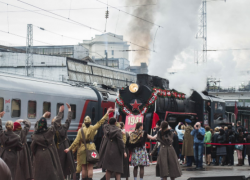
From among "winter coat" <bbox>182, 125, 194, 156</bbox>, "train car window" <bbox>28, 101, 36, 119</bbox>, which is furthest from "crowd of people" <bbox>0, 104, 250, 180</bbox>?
"train car window" <bbox>28, 101, 36, 119</bbox>

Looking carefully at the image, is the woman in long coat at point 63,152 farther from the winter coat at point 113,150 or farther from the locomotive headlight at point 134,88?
the locomotive headlight at point 134,88

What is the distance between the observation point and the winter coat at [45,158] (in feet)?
29.7

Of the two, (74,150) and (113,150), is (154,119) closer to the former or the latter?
(113,150)

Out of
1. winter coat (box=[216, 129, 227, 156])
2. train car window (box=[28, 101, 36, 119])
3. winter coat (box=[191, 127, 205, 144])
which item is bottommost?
winter coat (box=[216, 129, 227, 156])

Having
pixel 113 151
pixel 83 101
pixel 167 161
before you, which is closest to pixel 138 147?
pixel 167 161

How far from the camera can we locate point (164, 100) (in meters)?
19.0

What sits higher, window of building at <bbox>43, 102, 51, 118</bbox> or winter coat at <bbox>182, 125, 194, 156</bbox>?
window of building at <bbox>43, 102, 51, 118</bbox>

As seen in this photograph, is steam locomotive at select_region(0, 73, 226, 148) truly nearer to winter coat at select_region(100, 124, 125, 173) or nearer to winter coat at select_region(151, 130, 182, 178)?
winter coat at select_region(100, 124, 125, 173)

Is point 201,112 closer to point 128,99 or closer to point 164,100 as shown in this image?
point 164,100

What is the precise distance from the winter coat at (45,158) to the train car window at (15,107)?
726cm

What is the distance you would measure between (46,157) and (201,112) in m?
14.4

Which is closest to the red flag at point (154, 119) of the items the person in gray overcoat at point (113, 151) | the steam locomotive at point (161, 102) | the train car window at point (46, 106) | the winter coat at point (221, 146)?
the steam locomotive at point (161, 102)

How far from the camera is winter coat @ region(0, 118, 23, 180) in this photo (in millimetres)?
9430

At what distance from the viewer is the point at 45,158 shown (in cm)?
909
